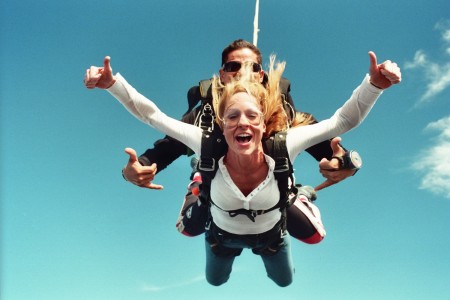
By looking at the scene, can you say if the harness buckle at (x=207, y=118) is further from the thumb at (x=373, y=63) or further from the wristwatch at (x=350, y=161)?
the thumb at (x=373, y=63)

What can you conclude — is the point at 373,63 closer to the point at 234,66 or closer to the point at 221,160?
the point at 221,160

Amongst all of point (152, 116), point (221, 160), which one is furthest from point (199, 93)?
point (221, 160)

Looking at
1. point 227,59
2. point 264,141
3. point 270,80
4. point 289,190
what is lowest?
point 289,190

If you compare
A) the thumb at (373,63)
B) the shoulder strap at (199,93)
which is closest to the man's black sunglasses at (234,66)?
the shoulder strap at (199,93)

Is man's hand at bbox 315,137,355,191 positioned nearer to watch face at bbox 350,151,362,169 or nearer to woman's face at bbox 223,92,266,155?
watch face at bbox 350,151,362,169

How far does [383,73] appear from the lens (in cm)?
286

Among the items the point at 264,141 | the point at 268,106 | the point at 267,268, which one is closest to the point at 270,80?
the point at 268,106

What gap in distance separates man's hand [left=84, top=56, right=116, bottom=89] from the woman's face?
945 mm

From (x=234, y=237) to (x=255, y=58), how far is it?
72.9 inches

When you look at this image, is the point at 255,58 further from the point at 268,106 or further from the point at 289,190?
the point at 289,190

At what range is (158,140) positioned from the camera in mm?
4043

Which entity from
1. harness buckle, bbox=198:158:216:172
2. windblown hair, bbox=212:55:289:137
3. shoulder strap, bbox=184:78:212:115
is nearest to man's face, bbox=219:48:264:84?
shoulder strap, bbox=184:78:212:115

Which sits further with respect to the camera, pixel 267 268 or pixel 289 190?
pixel 267 268

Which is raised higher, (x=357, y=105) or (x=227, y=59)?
(x=227, y=59)
